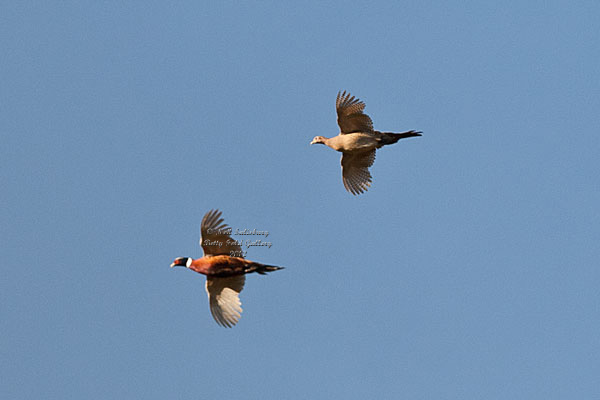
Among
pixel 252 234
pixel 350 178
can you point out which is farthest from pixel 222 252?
pixel 350 178

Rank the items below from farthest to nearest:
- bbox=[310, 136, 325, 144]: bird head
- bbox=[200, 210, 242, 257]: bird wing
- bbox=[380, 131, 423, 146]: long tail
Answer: bbox=[310, 136, 325, 144]: bird head
bbox=[380, 131, 423, 146]: long tail
bbox=[200, 210, 242, 257]: bird wing

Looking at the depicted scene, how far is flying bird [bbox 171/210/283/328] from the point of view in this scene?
24.9 metres

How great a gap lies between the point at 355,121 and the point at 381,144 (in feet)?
3.75

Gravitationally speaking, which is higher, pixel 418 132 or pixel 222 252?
pixel 418 132

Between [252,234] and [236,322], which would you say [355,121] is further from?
[236,322]

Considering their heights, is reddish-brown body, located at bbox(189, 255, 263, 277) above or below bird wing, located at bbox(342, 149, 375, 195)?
below

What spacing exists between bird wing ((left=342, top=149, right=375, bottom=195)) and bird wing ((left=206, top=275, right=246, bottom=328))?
5.23 m

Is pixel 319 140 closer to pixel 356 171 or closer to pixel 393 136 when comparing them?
pixel 356 171

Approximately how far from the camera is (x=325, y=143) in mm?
29328

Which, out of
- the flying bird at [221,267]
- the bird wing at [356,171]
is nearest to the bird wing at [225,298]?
the flying bird at [221,267]

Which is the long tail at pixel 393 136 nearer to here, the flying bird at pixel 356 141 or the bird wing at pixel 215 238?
the flying bird at pixel 356 141

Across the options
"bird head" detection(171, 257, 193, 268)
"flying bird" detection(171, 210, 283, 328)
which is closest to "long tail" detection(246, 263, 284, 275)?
"flying bird" detection(171, 210, 283, 328)

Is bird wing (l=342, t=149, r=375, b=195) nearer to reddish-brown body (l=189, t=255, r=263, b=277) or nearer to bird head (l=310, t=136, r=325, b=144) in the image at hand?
bird head (l=310, t=136, r=325, b=144)

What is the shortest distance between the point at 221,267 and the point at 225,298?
1.16 meters
